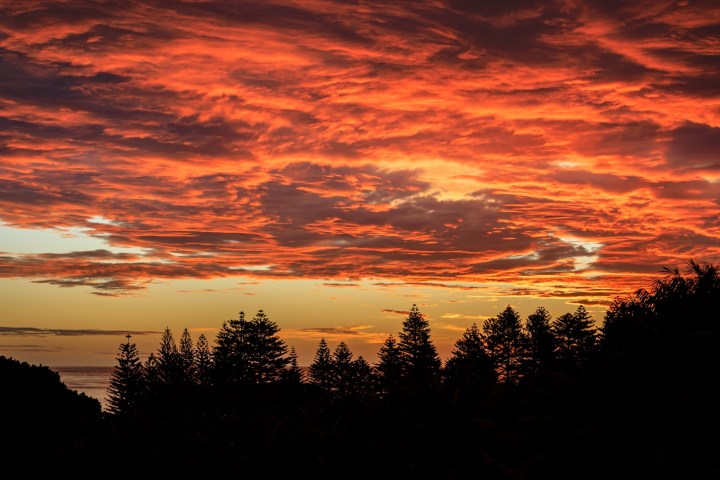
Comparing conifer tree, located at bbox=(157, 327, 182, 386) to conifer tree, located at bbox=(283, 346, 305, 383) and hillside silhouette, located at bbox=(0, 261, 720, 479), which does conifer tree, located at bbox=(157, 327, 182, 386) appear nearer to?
conifer tree, located at bbox=(283, 346, 305, 383)

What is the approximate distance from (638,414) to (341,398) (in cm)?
778

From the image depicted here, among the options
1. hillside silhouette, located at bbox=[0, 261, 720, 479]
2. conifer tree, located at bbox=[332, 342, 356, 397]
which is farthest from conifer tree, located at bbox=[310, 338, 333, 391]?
hillside silhouette, located at bbox=[0, 261, 720, 479]

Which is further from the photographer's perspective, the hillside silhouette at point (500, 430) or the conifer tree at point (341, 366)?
the conifer tree at point (341, 366)

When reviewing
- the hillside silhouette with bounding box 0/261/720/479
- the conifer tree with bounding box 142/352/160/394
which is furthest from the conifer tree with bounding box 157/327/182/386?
the hillside silhouette with bounding box 0/261/720/479

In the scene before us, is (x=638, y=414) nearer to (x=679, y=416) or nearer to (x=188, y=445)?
(x=679, y=416)

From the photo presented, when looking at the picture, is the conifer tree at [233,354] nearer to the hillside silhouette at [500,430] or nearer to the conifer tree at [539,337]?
the conifer tree at [539,337]

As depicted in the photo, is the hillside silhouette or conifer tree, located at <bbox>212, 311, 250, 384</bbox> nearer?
the hillside silhouette

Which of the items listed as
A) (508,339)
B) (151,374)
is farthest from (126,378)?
(508,339)

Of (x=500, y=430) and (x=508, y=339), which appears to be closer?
(x=500, y=430)

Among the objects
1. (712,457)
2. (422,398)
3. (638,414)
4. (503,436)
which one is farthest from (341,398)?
(712,457)

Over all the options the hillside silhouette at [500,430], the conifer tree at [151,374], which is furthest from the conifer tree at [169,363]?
the hillside silhouette at [500,430]

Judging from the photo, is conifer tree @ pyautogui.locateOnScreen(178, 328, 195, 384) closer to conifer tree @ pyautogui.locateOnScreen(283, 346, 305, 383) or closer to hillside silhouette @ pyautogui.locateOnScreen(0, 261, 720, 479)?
conifer tree @ pyautogui.locateOnScreen(283, 346, 305, 383)

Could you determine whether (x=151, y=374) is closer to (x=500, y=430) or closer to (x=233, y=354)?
A: (x=233, y=354)

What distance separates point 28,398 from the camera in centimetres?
4794
